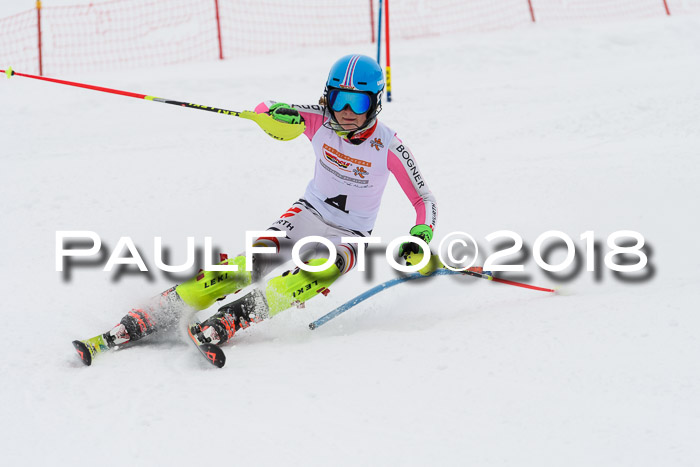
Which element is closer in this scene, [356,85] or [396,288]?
[356,85]

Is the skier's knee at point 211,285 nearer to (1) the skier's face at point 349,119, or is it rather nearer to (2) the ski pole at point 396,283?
(2) the ski pole at point 396,283

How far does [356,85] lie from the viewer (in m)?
4.10

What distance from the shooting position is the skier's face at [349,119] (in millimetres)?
4180

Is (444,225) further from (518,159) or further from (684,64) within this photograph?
(684,64)

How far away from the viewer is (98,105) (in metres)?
8.89

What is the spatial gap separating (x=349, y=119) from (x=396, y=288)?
5.30ft

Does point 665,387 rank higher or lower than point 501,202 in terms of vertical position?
lower

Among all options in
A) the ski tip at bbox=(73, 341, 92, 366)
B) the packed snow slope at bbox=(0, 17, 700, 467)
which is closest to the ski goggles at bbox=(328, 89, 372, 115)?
the packed snow slope at bbox=(0, 17, 700, 467)

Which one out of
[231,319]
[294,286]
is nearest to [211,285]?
[231,319]

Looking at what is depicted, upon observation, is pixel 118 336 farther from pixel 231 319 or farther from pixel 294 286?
pixel 294 286

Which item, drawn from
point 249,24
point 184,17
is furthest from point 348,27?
point 184,17

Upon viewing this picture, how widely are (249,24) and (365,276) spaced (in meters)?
8.29

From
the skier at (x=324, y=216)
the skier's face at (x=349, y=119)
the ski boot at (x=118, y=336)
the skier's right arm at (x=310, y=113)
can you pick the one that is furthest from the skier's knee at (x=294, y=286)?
the skier's right arm at (x=310, y=113)

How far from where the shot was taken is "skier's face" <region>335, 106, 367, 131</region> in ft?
13.7
